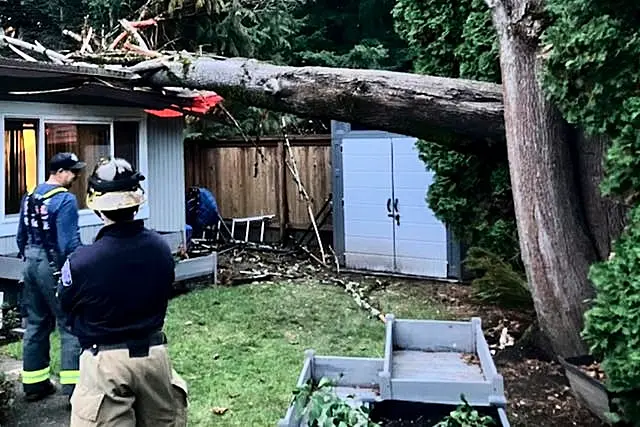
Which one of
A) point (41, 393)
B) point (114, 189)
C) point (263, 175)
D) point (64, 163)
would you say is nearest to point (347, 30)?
point (263, 175)

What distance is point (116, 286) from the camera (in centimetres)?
287

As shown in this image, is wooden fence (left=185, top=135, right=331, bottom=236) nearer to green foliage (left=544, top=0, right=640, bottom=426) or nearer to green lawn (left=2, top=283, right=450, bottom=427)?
green lawn (left=2, top=283, right=450, bottom=427)

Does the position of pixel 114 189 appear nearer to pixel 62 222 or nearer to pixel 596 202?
pixel 62 222

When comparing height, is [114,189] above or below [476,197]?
above

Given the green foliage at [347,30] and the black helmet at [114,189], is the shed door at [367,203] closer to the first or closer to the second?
the green foliage at [347,30]

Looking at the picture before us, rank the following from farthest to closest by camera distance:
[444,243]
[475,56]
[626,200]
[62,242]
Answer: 1. [444,243]
2. [475,56]
3. [62,242]
4. [626,200]

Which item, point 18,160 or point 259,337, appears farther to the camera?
point 18,160

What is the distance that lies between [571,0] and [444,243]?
5893mm

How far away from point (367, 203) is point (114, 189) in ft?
24.7

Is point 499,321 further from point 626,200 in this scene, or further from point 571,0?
point 571,0

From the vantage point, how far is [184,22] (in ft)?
42.6

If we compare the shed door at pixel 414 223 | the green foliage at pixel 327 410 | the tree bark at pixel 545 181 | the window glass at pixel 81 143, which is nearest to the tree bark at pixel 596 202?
the tree bark at pixel 545 181

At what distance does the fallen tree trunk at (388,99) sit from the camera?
17.1ft

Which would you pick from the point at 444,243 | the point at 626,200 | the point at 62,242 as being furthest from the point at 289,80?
the point at 444,243
